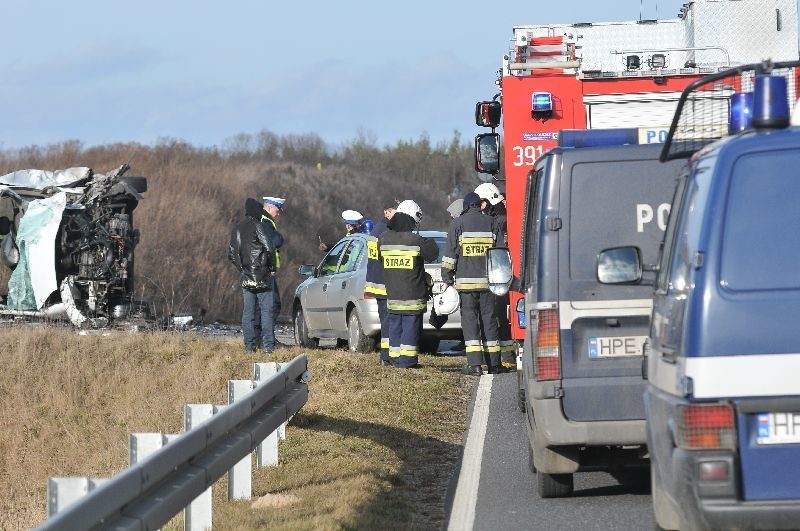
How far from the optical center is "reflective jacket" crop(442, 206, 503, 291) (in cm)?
1585

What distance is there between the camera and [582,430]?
8258 millimetres

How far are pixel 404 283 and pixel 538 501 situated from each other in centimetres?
722

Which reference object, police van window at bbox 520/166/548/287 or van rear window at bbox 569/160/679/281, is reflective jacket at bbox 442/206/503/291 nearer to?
police van window at bbox 520/166/548/287

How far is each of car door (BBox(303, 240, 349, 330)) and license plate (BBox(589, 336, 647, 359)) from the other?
10.9 metres

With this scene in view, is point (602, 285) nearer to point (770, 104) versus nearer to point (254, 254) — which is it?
point (770, 104)

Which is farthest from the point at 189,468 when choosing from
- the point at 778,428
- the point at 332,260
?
the point at 332,260

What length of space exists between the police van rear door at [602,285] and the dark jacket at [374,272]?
8.38 meters

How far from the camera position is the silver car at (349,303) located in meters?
17.8

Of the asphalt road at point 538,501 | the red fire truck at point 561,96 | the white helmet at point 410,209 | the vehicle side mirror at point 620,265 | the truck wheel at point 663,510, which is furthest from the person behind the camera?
the white helmet at point 410,209

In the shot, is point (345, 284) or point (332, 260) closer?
point (345, 284)

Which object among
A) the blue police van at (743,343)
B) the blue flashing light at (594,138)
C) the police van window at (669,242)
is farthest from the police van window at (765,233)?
the blue flashing light at (594,138)

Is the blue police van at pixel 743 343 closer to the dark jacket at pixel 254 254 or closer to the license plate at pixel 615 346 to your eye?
the license plate at pixel 615 346

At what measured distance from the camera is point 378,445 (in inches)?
438

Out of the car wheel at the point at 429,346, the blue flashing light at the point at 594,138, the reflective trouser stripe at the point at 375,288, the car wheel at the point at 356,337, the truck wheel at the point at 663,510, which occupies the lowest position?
the car wheel at the point at 429,346
